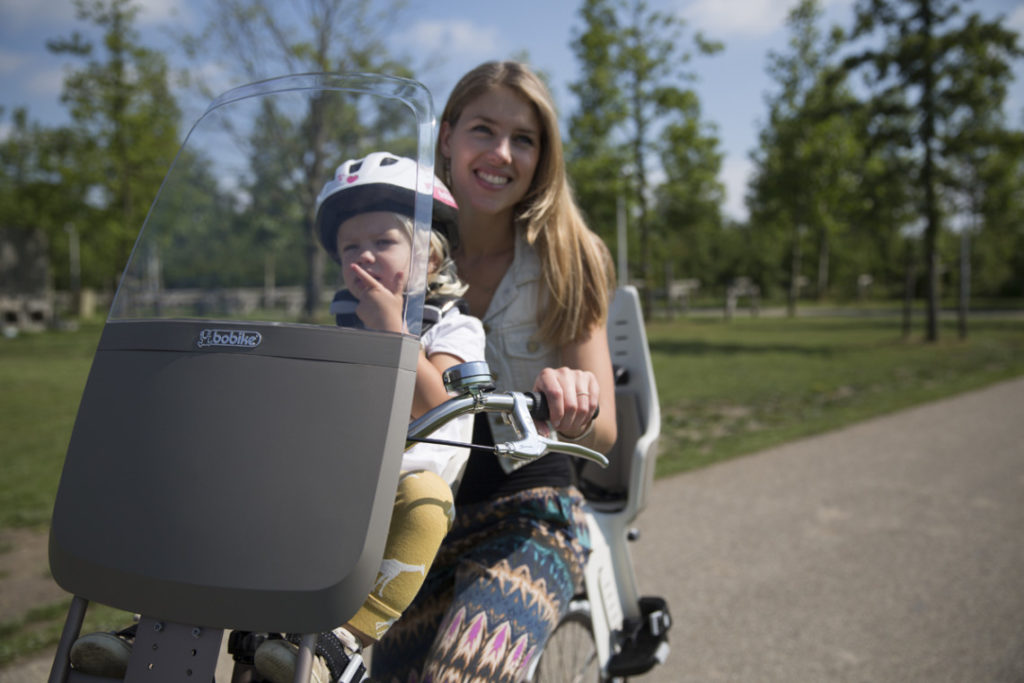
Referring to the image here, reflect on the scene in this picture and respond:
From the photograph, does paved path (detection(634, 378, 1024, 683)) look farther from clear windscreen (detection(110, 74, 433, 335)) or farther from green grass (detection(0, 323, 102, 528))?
green grass (detection(0, 323, 102, 528))

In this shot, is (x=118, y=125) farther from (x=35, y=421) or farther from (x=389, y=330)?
(x=389, y=330)

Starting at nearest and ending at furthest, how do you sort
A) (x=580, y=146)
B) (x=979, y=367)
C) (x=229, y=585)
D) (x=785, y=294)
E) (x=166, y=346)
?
1. (x=229, y=585)
2. (x=166, y=346)
3. (x=979, y=367)
4. (x=580, y=146)
5. (x=785, y=294)

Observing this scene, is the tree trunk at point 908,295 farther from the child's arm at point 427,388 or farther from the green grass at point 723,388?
the child's arm at point 427,388

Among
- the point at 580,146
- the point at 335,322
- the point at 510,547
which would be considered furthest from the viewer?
the point at 580,146

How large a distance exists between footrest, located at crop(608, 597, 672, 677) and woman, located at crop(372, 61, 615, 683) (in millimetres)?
492

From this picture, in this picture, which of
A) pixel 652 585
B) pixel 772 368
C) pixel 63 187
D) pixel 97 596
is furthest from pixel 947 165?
pixel 63 187

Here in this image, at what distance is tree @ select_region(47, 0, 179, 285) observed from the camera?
76.2 ft

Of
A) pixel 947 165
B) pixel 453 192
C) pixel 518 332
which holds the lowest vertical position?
pixel 518 332

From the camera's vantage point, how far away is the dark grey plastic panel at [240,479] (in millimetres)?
988

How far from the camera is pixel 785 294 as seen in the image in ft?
148

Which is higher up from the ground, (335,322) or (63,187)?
(63,187)

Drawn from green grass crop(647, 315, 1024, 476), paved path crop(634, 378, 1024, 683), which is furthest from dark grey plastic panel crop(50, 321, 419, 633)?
green grass crop(647, 315, 1024, 476)

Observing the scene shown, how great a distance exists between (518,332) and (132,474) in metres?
0.98

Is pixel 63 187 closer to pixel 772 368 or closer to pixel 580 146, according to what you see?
pixel 580 146
